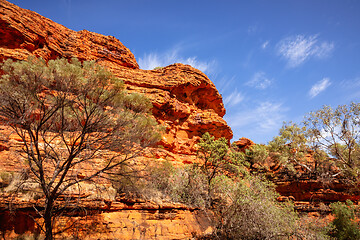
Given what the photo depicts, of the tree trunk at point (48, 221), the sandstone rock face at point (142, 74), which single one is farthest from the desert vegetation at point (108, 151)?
the sandstone rock face at point (142, 74)

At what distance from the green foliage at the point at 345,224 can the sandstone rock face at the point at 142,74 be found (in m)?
12.1

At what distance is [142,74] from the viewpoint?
21.0 m

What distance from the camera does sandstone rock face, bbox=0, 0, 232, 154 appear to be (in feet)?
49.2

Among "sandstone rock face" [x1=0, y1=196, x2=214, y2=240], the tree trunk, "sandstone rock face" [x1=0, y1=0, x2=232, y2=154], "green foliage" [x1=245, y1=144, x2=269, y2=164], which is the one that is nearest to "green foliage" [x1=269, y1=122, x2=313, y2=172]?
"green foliage" [x1=245, y1=144, x2=269, y2=164]

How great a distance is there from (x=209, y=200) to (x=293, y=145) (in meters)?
16.9

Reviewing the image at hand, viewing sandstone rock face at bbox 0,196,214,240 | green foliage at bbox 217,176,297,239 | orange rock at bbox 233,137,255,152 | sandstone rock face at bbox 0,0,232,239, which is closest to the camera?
sandstone rock face at bbox 0,196,214,240

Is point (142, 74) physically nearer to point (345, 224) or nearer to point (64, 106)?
point (64, 106)

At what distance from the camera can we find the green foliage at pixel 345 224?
16016 mm

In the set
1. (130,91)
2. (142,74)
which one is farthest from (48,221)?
(142,74)

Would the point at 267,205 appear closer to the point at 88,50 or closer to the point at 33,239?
the point at 33,239

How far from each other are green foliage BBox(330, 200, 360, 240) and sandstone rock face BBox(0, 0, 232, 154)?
39.8 feet

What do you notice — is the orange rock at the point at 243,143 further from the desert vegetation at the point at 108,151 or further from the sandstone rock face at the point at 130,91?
the desert vegetation at the point at 108,151

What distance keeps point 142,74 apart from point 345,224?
23.9 metres

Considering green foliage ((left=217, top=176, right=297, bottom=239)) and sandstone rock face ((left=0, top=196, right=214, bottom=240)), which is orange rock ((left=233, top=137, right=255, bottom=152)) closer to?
green foliage ((left=217, top=176, right=297, bottom=239))
